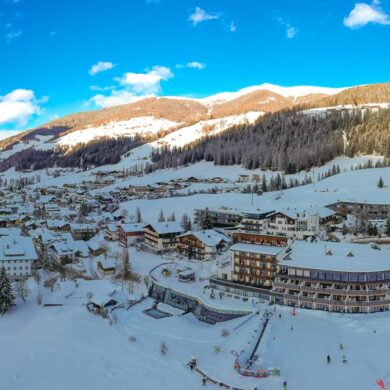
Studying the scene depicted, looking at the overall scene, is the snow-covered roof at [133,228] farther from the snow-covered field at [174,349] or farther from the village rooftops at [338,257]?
the village rooftops at [338,257]

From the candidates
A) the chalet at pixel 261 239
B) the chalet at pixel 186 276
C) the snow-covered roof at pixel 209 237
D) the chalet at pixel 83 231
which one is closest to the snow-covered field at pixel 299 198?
the chalet at pixel 83 231

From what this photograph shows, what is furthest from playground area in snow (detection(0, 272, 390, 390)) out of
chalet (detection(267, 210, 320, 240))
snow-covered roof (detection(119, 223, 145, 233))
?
snow-covered roof (detection(119, 223, 145, 233))

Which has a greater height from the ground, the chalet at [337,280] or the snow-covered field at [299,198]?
the snow-covered field at [299,198]

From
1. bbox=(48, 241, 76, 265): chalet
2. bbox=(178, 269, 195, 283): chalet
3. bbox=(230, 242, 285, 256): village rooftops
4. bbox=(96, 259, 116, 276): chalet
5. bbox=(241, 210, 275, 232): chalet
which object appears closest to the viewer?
bbox=(230, 242, 285, 256): village rooftops

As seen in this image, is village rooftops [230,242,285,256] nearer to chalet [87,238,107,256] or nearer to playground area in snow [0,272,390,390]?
playground area in snow [0,272,390,390]

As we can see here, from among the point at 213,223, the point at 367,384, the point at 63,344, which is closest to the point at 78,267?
the point at 63,344

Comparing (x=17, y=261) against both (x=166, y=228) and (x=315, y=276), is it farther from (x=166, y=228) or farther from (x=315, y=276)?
(x=315, y=276)

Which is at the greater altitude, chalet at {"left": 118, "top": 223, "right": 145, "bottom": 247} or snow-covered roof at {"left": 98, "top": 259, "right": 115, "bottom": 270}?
chalet at {"left": 118, "top": 223, "right": 145, "bottom": 247}
